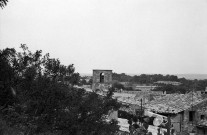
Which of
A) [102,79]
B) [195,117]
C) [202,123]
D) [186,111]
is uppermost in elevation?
[102,79]

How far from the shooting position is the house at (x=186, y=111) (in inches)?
755

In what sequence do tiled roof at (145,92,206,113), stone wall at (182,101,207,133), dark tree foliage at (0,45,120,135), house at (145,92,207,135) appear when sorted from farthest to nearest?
stone wall at (182,101,207,133), tiled roof at (145,92,206,113), house at (145,92,207,135), dark tree foliage at (0,45,120,135)

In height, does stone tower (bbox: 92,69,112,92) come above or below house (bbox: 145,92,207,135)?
above

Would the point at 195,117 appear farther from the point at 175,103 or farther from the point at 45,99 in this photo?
the point at 45,99

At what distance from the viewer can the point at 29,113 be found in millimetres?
7219

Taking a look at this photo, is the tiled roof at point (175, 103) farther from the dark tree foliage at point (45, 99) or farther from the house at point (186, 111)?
the dark tree foliage at point (45, 99)

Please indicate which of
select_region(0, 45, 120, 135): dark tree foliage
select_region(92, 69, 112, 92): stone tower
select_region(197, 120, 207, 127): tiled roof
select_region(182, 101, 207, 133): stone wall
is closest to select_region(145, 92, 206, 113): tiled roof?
select_region(182, 101, 207, 133): stone wall

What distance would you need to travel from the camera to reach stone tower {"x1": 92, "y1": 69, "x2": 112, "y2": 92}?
76.7ft

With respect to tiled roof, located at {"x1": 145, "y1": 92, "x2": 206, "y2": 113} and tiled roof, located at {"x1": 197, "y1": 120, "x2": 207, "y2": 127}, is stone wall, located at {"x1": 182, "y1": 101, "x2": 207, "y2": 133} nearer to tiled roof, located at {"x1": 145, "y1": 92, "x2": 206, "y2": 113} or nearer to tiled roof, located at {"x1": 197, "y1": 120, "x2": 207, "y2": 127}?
tiled roof, located at {"x1": 145, "y1": 92, "x2": 206, "y2": 113}

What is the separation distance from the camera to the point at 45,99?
7.34 metres

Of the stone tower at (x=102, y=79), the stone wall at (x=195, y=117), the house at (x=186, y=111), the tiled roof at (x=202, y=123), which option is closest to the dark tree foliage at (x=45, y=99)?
the house at (x=186, y=111)

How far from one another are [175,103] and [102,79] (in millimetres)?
6388

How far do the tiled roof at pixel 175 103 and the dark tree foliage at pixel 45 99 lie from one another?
11.9 metres

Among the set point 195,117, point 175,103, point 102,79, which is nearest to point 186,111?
point 195,117
